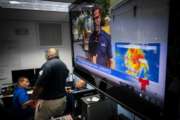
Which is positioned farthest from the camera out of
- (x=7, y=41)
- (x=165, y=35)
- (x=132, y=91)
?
(x=7, y=41)

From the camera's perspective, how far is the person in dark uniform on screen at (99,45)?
→ 1040 mm

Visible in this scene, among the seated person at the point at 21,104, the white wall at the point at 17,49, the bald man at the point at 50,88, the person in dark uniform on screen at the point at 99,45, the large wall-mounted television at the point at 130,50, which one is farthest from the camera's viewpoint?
the white wall at the point at 17,49

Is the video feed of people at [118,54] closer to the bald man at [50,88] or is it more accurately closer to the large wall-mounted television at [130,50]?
the large wall-mounted television at [130,50]

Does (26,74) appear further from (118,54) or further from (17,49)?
(118,54)

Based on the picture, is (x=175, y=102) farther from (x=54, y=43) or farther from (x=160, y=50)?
(x=54, y=43)

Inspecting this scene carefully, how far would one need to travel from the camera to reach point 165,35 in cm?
60

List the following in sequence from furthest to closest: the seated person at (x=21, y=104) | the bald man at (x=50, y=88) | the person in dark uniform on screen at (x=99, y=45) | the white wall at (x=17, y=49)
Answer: the white wall at (x=17, y=49) < the seated person at (x=21, y=104) < the bald man at (x=50, y=88) < the person in dark uniform on screen at (x=99, y=45)

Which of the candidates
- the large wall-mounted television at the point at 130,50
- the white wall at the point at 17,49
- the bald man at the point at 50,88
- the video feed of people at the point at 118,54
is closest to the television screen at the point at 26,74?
the white wall at the point at 17,49

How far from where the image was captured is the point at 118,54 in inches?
36.5

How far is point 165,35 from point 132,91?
359mm

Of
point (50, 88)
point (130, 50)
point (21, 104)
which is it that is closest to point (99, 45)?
point (130, 50)

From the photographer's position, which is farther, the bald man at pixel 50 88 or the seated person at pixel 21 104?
the seated person at pixel 21 104

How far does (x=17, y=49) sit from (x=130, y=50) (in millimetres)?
3675

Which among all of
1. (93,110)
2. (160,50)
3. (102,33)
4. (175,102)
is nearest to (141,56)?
(160,50)
